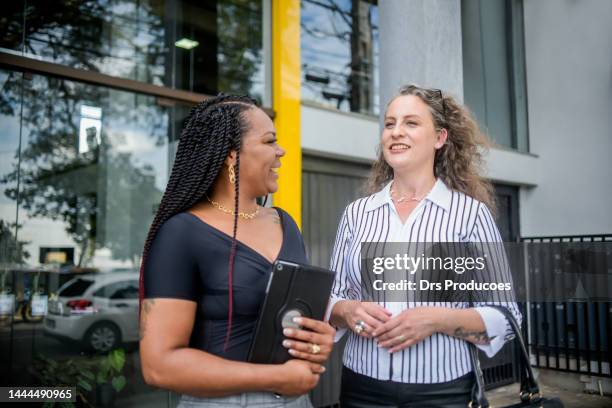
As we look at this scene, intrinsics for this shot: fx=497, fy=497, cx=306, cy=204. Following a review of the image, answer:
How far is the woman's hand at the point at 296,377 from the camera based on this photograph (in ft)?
4.28

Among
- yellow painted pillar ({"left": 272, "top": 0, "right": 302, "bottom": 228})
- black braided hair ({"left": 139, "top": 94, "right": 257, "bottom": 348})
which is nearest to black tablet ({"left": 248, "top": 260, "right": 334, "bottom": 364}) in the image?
black braided hair ({"left": 139, "top": 94, "right": 257, "bottom": 348})

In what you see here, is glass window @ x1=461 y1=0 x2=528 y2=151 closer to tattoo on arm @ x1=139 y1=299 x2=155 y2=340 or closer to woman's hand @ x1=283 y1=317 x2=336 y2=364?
woman's hand @ x1=283 y1=317 x2=336 y2=364

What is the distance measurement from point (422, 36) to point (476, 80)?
13.1 feet

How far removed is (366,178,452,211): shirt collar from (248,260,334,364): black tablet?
591 millimetres

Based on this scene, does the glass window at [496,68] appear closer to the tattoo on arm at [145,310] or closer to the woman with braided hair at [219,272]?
the woman with braided hair at [219,272]

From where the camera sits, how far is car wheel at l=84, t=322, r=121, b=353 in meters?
5.46

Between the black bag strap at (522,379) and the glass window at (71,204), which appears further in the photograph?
the glass window at (71,204)

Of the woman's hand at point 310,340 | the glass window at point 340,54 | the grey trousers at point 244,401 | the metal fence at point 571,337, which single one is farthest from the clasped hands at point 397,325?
the glass window at point 340,54

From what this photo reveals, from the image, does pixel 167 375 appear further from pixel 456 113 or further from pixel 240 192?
pixel 456 113

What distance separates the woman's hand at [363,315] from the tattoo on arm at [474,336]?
227mm

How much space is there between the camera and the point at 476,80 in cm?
683

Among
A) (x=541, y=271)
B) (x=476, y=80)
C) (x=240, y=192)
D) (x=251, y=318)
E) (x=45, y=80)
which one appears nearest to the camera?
(x=251, y=318)

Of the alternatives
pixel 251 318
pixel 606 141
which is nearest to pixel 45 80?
pixel 251 318

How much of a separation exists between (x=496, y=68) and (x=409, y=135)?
5.96m
